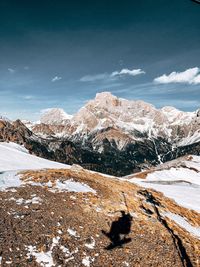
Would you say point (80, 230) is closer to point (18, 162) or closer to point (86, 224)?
point (86, 224)

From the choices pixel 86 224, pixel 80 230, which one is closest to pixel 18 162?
pixel 86 224

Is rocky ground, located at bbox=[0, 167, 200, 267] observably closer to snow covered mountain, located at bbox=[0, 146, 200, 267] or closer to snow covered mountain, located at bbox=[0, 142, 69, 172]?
snow covered mountain, located at bbox=[0, 146, 200, 267]

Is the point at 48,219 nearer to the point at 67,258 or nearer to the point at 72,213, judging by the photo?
the point at 72,213

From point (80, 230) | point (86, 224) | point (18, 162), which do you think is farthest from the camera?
point (18, 162)

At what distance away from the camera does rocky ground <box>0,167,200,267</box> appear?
1638cm

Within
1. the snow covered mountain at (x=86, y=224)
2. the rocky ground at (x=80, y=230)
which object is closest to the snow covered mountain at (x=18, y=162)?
the snow covered mountain at (x=86, y=224)

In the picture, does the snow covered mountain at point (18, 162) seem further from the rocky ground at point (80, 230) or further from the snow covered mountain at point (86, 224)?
the rocky ground at point (80, 230)

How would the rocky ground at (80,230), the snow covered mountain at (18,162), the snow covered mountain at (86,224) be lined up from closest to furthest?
the rocky ground at (80,230) < the snow covered mountain at (86,224) < the snow covered mountain at (18,162)

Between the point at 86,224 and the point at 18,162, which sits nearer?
the point at 86,224

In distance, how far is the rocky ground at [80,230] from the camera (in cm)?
1638

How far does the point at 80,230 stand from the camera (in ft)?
62.7

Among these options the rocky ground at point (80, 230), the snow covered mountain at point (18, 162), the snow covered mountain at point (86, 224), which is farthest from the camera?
the snow covered mountain at point (18, 162)

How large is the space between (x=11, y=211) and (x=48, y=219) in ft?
7.80

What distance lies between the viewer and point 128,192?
2850cm
